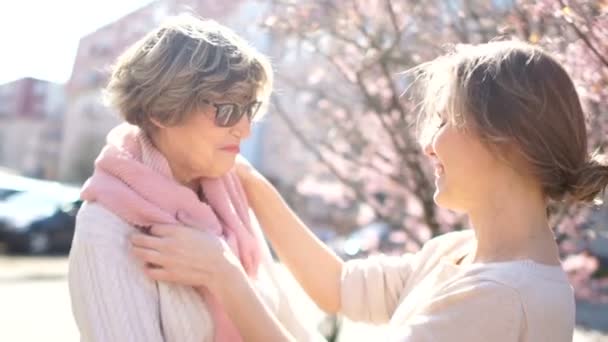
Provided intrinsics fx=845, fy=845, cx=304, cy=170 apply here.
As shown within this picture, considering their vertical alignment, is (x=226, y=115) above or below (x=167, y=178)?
above

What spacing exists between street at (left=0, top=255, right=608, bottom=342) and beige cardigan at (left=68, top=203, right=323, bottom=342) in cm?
322

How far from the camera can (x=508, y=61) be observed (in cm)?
180

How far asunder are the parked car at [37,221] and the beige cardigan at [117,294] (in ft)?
42.1

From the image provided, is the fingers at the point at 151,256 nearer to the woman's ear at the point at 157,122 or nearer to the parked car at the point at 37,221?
the woman's ear at the point at 157,122

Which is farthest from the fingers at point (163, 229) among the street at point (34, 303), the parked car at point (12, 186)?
→ the parked car at point (12, 186)

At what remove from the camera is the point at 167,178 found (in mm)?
2023

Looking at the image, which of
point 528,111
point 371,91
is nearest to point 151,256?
point 528,111

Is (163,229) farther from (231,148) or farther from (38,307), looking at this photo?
(38,307)

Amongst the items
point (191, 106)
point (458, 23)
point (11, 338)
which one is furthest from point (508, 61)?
point (11, 338)

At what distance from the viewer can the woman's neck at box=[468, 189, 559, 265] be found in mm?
1804

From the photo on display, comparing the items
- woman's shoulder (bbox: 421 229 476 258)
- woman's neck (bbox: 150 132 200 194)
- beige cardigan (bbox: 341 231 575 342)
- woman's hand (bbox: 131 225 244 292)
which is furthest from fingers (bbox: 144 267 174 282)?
woman's shoulder (bbox: 421 229 476 258)

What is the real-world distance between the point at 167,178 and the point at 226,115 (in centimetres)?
21

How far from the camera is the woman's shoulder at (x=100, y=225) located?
1855 mm

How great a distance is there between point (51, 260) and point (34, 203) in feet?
4.81
